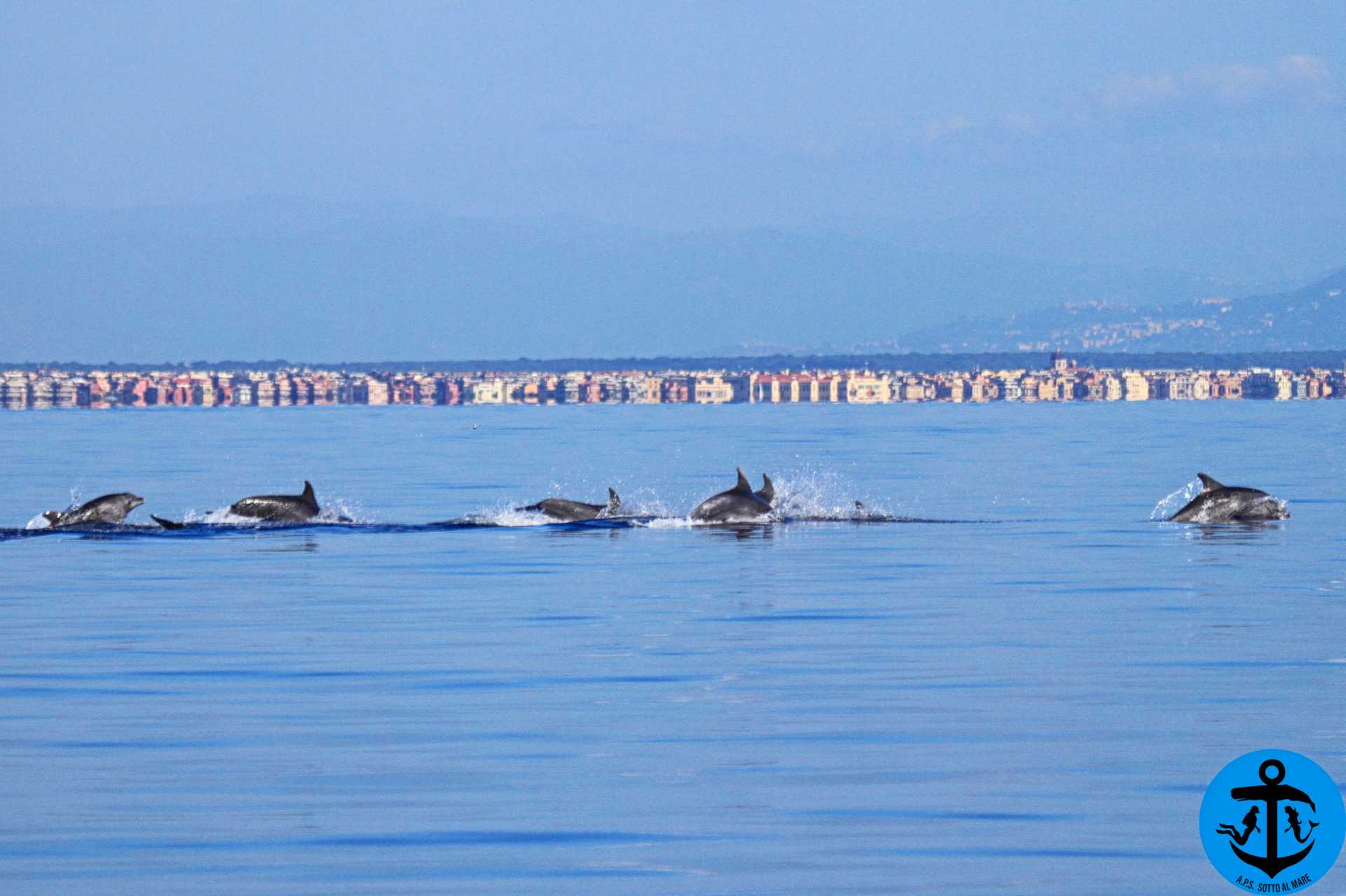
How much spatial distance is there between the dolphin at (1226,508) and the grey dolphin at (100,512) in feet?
65.7

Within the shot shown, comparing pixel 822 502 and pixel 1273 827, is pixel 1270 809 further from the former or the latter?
pixel 822 502

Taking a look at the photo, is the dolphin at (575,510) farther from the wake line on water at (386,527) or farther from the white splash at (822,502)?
the white splash at (822,502)

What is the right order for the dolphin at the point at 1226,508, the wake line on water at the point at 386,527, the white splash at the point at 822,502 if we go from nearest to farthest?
the wake line on water at the point at 386,527 < the dolphin at the point at 1226,508 < the white splash at the point at 822,502

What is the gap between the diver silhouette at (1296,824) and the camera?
12905 mm

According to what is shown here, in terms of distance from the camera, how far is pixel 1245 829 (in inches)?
513

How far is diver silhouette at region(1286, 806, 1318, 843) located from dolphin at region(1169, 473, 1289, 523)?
1174 inches

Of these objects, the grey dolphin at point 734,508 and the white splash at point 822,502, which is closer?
the grey dolphin at point 734,508

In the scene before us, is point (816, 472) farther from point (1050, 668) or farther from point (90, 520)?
point (1050, 668)

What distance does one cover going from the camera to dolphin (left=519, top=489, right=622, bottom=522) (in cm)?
4344

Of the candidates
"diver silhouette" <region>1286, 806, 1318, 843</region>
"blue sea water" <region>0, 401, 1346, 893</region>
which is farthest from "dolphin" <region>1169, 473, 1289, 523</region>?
"diver silhouette" <region>1286, 806, 1318, 843</region>

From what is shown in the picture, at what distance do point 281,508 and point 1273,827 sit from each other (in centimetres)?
3225

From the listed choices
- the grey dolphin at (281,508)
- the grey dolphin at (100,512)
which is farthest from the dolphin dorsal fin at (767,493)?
the grey dolphin at (100,512)

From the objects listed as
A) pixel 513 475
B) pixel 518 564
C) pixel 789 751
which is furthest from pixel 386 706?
pixel 513 475

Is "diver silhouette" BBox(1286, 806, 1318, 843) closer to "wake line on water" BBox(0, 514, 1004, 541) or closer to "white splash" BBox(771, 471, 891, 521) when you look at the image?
"wake line on water" BBox(0, 514, 1004, 541)
